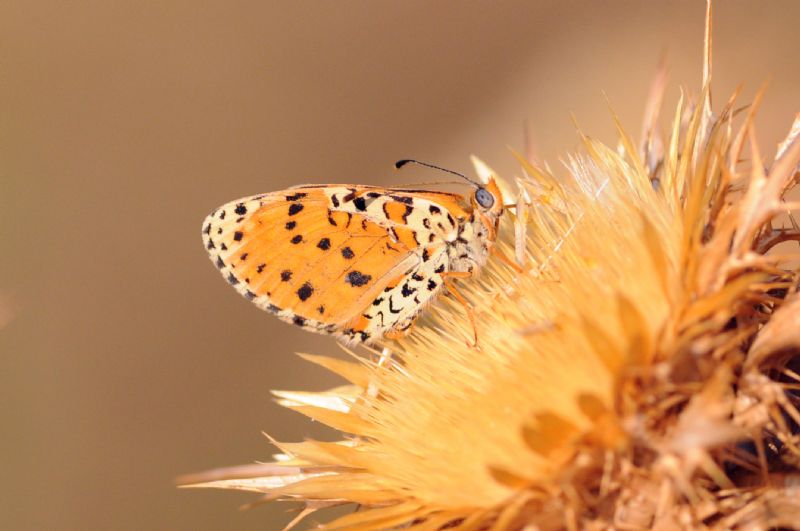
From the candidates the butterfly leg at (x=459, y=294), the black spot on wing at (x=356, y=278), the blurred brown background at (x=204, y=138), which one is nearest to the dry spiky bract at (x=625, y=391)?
the butterfly leg at (x=459, y=294)

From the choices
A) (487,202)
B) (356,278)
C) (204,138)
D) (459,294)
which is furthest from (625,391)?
(204,138)

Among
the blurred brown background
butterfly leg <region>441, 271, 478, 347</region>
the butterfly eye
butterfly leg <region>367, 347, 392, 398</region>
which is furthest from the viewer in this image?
the blurred brown background

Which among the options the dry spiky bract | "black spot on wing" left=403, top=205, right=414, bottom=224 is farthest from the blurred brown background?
the dry spiky bract

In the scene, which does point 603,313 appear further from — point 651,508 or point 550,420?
point 651,508

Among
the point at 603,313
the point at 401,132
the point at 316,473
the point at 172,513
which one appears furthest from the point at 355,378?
the point at 401,132

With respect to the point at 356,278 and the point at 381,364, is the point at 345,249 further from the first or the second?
the point at 381,364

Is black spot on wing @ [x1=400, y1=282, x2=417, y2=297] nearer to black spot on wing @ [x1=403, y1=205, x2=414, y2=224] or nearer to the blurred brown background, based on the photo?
black spot on wing @ [x1=403, y1=205, x2=414, y2=224]
